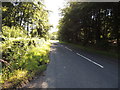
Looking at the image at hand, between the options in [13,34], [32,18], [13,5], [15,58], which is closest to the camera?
[15,58]

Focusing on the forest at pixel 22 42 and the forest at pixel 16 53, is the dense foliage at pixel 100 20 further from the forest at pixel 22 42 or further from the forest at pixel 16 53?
the forest at pixel 16 53

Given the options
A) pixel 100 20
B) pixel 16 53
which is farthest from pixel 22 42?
pixel 100 20

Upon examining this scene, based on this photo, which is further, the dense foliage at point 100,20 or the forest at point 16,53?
the dense foliage at point 100,20

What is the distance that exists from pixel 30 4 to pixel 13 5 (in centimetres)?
148

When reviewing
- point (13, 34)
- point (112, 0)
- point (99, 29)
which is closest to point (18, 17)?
point (13, 34)

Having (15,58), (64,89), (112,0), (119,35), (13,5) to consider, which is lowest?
(64,89)

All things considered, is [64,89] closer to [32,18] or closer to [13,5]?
[32,18]

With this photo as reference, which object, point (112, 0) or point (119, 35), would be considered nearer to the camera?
point (112, 0)

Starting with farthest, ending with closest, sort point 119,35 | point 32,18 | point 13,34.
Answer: point 119,35 < point 32,18 < point 13,34

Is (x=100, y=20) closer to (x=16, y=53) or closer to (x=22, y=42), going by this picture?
(x=22, y=42)

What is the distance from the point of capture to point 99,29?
18047 mm

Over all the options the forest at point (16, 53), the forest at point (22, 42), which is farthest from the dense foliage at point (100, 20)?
the forest at point (16, 53)

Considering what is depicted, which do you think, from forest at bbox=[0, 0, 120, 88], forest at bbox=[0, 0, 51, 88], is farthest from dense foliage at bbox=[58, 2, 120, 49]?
forest at bbox=[0, 0, 51, 88]

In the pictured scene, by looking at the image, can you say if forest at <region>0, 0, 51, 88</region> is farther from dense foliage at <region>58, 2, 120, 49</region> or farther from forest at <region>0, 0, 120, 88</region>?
dense foliage at <region>58, 2, 120, 49</region>
